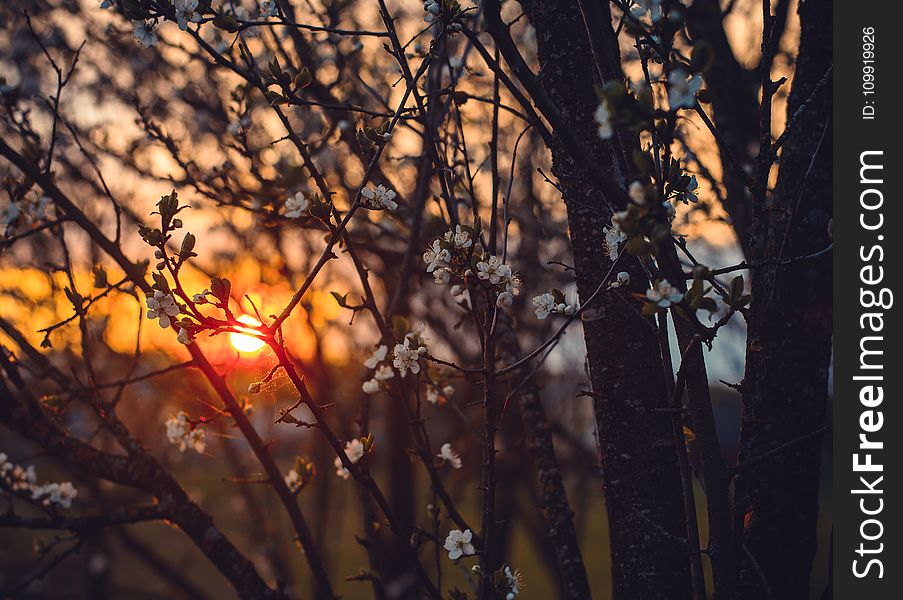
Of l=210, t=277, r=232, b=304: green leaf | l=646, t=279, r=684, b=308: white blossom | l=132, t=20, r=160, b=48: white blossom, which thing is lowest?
l=646, t=279, r=684, b=308: white blossom

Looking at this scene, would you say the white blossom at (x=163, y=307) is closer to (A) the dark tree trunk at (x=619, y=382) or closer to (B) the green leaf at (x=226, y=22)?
(B) the green leaf at (x=226, y=22)

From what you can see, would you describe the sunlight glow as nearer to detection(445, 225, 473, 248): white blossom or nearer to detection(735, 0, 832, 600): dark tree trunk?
detection(445, 225, 473, 248): white blossom

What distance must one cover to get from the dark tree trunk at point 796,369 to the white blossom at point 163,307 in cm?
162

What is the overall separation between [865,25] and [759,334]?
97cm

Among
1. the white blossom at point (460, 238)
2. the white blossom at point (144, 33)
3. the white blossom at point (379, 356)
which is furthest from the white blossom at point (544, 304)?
the white blossom at point (144, 33)

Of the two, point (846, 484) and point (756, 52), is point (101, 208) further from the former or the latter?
point (846, 484)

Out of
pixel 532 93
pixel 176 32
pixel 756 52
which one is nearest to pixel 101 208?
pixel 176 32

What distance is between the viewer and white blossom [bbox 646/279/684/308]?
1.36 m

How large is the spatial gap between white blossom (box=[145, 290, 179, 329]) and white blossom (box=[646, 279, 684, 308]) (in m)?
1.11

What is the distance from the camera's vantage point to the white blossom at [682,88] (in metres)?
1.33

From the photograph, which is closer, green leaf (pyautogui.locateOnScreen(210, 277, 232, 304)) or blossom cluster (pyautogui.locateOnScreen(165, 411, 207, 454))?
green leaf (pyautogui.locateOnScreen(210, 277, 232, 304))

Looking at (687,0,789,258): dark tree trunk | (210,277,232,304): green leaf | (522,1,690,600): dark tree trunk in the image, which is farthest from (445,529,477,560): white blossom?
(687,0,789,258): dark tree trunk

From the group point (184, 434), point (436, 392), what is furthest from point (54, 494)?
point (436, 392)

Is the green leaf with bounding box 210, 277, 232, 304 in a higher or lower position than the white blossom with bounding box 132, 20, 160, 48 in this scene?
lower
